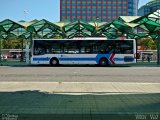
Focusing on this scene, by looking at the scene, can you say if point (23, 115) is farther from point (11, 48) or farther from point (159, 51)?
point (11, 48)

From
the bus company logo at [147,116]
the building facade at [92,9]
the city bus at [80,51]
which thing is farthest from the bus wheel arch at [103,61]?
the building facade at [92,9]

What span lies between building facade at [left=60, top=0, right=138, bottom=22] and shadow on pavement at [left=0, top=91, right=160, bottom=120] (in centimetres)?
16533

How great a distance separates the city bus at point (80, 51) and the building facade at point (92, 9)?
462ft

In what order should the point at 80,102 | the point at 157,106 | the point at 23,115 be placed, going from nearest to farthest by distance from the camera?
the point at 23,115
the point at 157,106
the point at 80,102

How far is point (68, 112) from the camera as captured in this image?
7.79 metres

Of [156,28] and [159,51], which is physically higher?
[156,28]

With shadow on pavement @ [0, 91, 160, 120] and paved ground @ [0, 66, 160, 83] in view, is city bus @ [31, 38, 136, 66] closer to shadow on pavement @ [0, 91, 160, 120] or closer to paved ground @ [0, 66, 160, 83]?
paved ground @ [0, 66, 160, 83]

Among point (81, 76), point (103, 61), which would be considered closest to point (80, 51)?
point (103, 61)

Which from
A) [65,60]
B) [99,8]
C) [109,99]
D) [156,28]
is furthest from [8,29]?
[99,8]

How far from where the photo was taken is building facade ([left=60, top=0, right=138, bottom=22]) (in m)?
175

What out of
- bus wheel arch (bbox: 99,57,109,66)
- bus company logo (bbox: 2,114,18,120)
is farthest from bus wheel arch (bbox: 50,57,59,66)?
bus company logo (bbox: 2,114,18,120)

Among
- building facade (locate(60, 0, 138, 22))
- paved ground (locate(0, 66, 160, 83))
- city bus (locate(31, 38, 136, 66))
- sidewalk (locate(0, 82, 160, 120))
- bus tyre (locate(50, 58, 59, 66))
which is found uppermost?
building facade (locate(60, 0, 138, 22))

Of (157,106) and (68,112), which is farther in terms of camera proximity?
(157,106)

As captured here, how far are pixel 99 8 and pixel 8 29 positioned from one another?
132 metres
